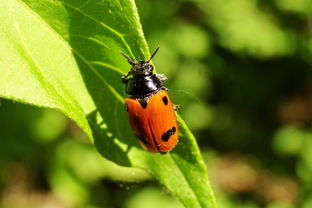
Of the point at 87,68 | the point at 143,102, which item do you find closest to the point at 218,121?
the point at 143,102

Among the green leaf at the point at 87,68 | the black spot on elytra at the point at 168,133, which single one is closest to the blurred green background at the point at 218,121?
the black spot on elytra at the point at 168,133

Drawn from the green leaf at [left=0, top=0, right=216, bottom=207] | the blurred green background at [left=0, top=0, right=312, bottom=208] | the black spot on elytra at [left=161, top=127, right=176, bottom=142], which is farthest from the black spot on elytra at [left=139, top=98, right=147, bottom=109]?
the blurred green background at [left=0, top=0, right=312, bottom=208]

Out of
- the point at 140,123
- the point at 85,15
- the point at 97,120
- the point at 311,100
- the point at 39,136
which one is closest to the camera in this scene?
the point at 85,15

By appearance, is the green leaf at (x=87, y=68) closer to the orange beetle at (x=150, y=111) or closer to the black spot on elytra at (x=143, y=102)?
the orange beetle at (x=150, y=111)

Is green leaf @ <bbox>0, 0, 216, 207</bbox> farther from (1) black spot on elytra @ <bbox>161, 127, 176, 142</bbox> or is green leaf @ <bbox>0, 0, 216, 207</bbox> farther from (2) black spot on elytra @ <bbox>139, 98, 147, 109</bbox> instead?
(2) black spot on elytra @ <bbox>139, 98, 147, 109</bbox>

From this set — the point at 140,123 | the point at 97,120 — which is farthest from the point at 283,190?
the point at 97,120

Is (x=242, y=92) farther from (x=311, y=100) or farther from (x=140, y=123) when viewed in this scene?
(x=140, y=123)

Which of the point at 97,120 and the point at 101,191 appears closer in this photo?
the point at 97,120
